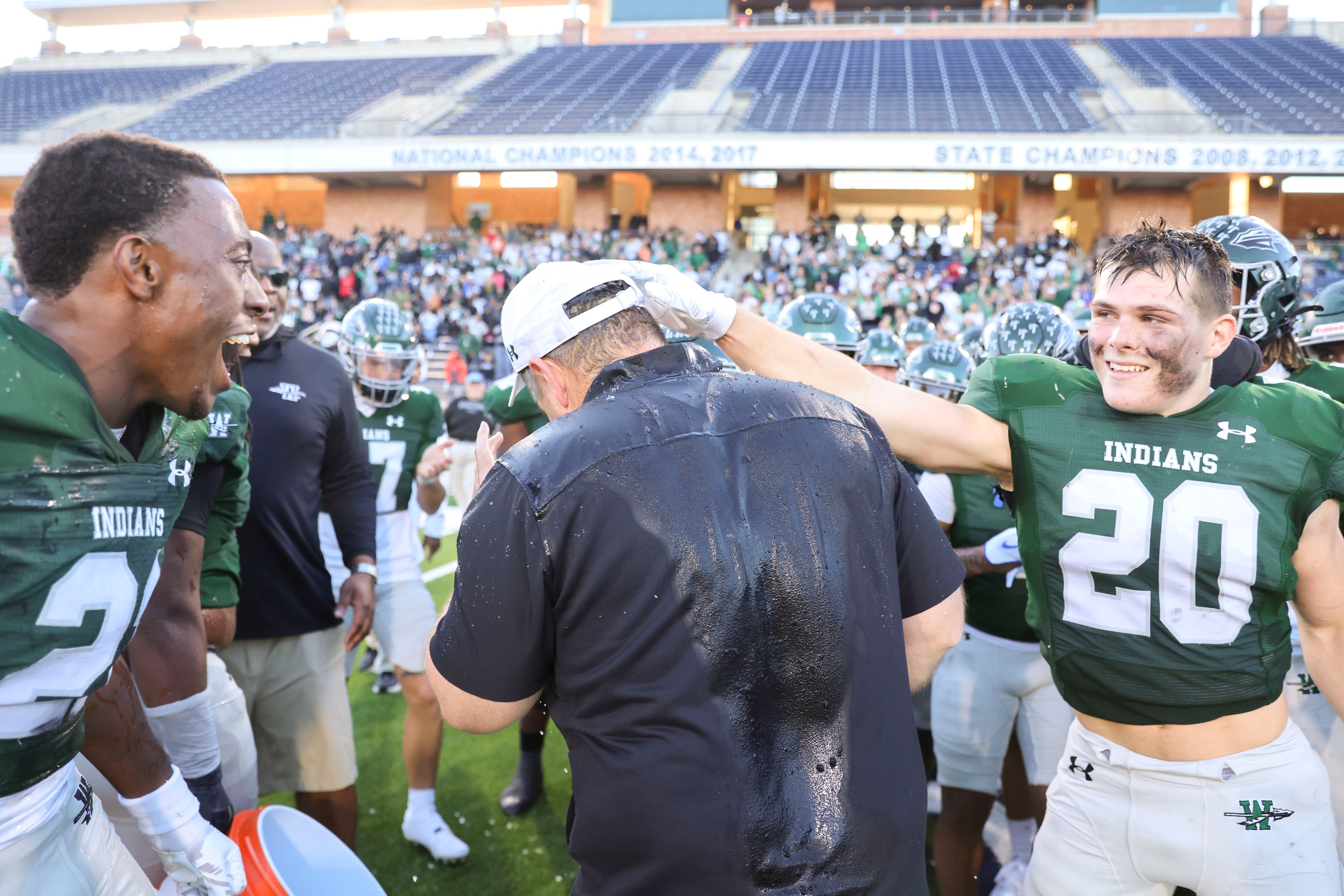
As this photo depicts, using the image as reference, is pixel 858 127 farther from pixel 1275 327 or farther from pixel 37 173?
pixel 37 173

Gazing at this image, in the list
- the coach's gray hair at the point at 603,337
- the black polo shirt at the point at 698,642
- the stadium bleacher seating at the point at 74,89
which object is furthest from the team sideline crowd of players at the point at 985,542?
the stadium bleacher seating at the point at 74,89

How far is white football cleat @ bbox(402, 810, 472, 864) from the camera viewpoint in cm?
371

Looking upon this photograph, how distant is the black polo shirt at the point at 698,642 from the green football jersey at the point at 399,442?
10.4ft

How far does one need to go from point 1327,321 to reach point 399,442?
400 centimetres

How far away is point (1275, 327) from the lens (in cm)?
290

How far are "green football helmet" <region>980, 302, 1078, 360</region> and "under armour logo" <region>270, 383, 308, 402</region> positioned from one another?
109 inches

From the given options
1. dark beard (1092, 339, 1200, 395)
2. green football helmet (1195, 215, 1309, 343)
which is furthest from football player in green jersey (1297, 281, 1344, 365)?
dark beard (1092, 339, 1200, 395)

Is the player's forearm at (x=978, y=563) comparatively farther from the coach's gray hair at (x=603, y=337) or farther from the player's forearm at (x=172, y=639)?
the player's forearm at (x=172, y=639)

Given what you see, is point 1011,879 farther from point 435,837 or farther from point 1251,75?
point 1251,75

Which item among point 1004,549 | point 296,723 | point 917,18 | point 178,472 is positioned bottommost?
point 296,723

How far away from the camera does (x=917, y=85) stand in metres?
29.0

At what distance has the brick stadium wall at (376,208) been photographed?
1220 inches

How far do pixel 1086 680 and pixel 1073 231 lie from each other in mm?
32162

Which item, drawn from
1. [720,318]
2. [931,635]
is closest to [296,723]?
[720,318]
